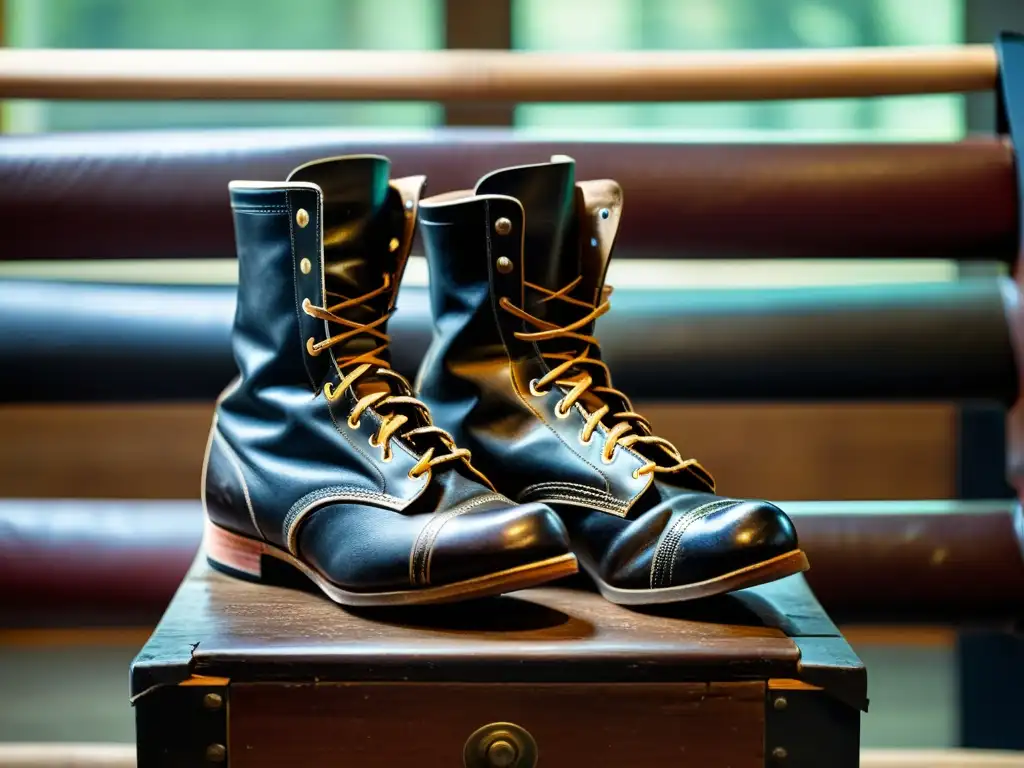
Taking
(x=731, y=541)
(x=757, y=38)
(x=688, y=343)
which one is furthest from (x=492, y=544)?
(x=757, y=38)

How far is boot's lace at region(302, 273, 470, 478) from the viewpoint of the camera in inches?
28.2

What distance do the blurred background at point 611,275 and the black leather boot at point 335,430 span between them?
2.77ft

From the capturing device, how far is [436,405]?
82 cm

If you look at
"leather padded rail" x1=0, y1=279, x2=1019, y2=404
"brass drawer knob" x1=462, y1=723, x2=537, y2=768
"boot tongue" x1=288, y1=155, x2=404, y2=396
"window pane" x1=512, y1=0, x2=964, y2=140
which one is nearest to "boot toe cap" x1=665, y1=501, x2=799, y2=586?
"brass drawer knob" x1=462, y1=723, x2=537, y2=768

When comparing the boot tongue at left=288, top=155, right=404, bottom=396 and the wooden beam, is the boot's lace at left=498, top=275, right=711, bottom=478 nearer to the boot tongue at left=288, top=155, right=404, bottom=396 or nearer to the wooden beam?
the boot tongue at left=288, top=155, right=404, bottom=396

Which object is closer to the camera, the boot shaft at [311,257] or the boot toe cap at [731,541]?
the boot toe cap at [731,541]

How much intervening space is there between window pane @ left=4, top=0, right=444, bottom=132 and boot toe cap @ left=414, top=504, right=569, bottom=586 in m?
1.23

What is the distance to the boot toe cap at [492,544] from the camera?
623mm

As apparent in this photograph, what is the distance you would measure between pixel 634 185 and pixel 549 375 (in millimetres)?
447

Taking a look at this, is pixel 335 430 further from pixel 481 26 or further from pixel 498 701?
pixel 481 26

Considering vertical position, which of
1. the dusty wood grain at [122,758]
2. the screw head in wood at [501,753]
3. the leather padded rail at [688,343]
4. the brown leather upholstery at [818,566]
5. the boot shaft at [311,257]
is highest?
the boot shaft at [311,257]

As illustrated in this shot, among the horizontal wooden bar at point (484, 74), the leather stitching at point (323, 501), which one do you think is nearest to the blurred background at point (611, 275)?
the horizontal wooden bar at point (484, 74)

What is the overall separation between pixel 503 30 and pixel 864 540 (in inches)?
36.6

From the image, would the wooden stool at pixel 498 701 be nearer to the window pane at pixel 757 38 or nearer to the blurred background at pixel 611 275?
the blurred background at pixel 611 275
